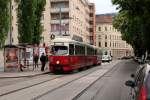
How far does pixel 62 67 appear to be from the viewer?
1543 inches

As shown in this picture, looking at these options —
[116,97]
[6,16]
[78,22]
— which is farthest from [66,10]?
[116,97]

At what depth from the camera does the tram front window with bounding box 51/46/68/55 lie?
128 ft

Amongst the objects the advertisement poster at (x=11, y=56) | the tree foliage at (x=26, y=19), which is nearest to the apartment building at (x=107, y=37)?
the tree foliage at (x=26, y=19)

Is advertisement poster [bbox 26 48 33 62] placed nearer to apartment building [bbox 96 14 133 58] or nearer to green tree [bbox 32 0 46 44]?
green tree [bbox 32 0 46 44]

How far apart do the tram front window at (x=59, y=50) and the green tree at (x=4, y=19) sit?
4.41 meters

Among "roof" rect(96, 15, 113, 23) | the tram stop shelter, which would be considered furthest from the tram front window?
"roof" rect(96, 15, 113, 23)

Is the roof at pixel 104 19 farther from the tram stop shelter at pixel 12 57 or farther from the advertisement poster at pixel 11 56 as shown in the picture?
the advertisement poster at pixel 11 56

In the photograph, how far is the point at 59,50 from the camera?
128 feet

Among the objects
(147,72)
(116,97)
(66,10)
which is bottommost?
(116,97)

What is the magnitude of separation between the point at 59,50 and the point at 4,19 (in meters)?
5.59

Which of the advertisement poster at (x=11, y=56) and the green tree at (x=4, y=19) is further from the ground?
the green tree at (x=4, y=19)

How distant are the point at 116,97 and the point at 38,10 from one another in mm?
38905

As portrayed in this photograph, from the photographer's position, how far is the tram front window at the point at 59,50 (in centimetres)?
3888

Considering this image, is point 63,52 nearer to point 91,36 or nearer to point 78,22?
point 78,22
